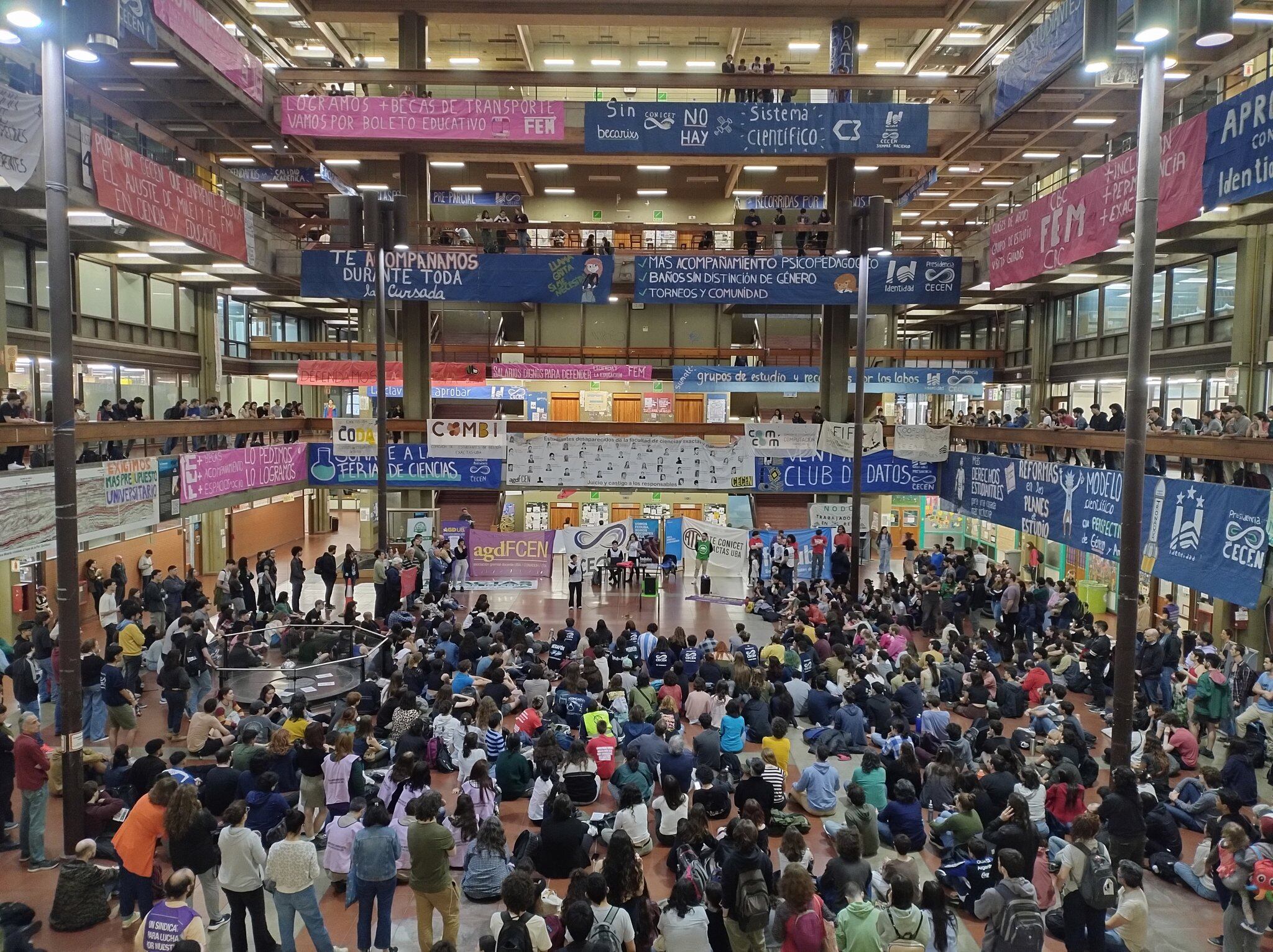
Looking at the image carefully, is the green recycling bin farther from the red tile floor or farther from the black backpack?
the black backpack

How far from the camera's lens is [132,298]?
24828 millimetres

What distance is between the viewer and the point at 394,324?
35281 mm

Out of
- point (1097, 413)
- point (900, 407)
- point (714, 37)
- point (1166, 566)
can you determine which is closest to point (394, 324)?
point (714, 37)

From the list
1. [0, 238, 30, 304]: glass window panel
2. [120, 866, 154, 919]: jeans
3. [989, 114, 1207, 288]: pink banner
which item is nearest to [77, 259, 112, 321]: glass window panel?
[0, 238, 30, 304]: glass window panel

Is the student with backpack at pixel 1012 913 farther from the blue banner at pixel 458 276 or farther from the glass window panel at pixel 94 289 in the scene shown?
the glass window panel at pixel 94 289

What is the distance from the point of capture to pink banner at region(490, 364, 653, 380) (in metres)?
27.9

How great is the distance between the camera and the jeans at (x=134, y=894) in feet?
24.1

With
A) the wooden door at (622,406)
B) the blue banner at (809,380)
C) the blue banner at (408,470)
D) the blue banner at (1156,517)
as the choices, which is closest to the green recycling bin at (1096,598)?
the blue banner at (1156,517)

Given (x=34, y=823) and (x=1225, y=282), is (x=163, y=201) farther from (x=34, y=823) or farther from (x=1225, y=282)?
(x=1225, y=282)

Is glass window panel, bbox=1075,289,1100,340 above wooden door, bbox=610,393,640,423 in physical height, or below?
above

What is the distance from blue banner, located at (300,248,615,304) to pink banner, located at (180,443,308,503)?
176 inches

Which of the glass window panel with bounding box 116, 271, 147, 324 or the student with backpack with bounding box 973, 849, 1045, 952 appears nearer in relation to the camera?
Result: the student with backpack with bounding box 973, 849, 1045, 952

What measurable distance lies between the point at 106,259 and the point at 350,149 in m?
7.15

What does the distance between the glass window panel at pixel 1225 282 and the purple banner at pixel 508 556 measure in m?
16.2
